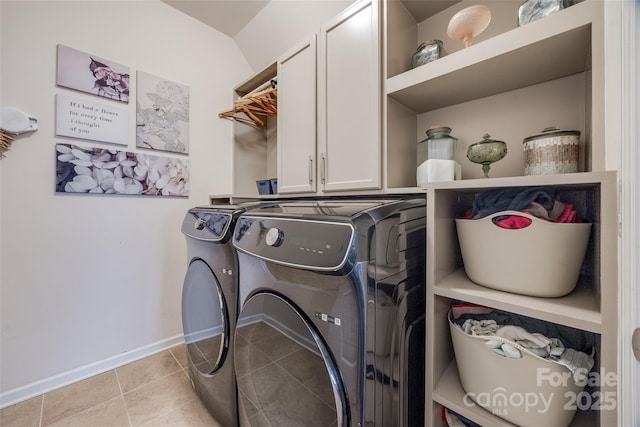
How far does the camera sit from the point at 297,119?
5.22 feet

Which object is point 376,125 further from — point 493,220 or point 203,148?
point 203,148

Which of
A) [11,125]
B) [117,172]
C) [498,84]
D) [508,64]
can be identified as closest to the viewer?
[508,64]

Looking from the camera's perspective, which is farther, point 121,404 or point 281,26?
point 281,26

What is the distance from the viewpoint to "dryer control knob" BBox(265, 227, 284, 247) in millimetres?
763

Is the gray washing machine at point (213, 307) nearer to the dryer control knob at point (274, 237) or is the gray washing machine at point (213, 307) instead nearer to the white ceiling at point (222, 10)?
the dryer control knob at point (274, 237)

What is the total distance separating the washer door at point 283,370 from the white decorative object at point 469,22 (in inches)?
47.1

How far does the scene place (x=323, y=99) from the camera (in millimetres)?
1425

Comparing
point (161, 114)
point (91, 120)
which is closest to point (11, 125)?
point (91, 120)

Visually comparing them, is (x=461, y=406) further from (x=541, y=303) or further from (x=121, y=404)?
(x=121, y=404)

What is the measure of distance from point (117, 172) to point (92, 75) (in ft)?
1.98

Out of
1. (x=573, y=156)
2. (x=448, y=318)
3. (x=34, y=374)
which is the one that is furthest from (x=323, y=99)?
(x=34, y=374)

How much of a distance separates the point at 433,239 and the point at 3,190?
83.9 inches

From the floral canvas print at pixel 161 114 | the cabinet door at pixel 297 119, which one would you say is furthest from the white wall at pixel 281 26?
the floral canvas print at pixel 161 114

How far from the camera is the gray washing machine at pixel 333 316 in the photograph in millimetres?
625
